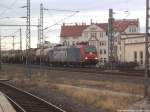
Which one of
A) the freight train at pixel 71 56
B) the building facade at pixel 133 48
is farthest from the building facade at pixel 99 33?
the freight train at pixel 71 56

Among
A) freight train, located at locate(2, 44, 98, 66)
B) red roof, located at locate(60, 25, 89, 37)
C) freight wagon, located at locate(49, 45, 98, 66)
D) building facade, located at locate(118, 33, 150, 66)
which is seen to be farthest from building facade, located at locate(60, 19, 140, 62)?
freight wagon, located at locate(49, 45, 98, 66)

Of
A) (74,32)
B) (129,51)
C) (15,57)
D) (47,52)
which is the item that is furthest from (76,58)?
(74,32)

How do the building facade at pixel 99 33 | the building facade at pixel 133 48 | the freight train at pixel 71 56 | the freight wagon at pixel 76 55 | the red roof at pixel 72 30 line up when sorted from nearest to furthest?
the freight wagon at pixel 76 55, the freight train at pixel 71 56, the building facade at pixel 133 48, the building facade at pixel 99 33, the red roof at pixel 72 30

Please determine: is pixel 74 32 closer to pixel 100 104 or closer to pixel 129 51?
pixel 129 51

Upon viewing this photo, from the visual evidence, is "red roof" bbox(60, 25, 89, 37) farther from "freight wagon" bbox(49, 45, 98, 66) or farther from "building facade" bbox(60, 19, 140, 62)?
"freight wagon" bbox(49, 45, 98, 66)

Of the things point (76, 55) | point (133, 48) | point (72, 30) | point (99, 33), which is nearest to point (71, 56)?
point (76, 55)

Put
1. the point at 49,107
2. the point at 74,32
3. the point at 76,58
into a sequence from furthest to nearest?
the point at 74,32, the point at 76,58, the point at 49,107

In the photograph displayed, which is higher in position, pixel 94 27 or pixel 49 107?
pixel 94 27

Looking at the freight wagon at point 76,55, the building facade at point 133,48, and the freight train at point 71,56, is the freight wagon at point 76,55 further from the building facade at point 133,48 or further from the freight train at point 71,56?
the building facade at point 133,48

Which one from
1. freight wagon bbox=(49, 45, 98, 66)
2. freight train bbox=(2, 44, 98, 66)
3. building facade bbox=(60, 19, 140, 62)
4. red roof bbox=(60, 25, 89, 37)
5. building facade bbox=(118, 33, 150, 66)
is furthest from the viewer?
red roof bbox=(60, 25, 89, 37)

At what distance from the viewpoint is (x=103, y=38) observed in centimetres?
15050

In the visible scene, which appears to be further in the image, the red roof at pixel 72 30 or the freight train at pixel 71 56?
the red roof at pixel 72 30

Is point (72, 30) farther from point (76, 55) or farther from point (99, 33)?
point (76, 55)

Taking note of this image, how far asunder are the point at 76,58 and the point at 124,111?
52.1 m
